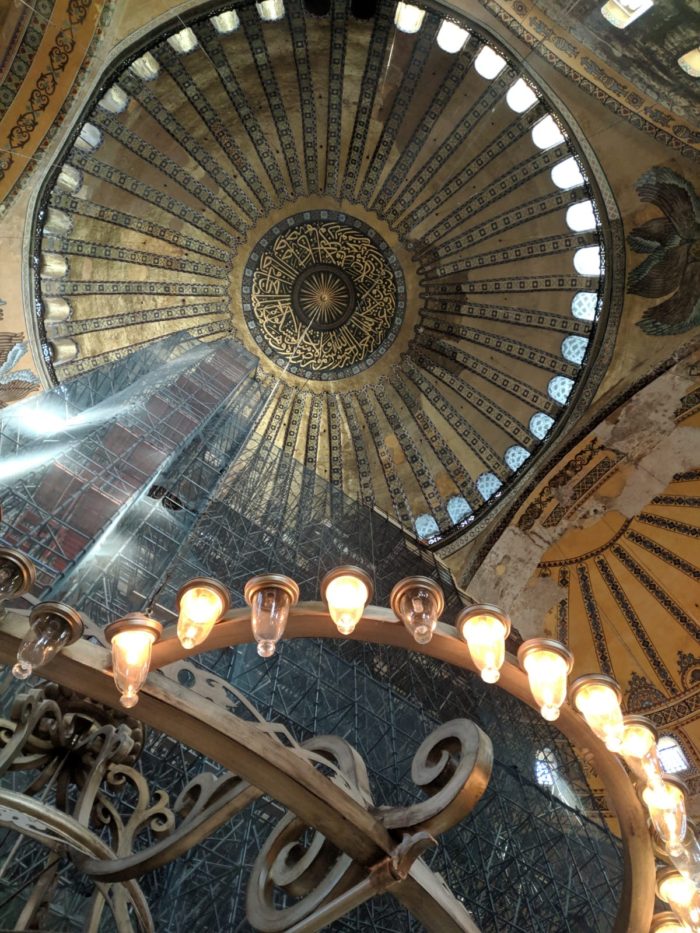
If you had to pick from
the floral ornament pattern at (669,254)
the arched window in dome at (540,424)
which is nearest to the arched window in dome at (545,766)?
the arched window in dome at (540,424)

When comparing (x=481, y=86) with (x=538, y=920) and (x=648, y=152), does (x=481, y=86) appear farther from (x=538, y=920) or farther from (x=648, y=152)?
(x=538, y=920)

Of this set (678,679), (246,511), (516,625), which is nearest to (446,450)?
(516,625)

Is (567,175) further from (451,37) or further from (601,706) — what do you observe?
(601,706)

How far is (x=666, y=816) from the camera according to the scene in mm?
2463

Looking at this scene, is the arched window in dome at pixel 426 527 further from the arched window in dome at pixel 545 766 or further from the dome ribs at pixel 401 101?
the dome ribs at pixel 401 101

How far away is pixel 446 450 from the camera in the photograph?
10.9 m

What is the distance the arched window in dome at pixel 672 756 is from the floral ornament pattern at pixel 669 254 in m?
5.13

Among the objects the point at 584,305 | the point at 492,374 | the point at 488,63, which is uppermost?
the point at 488,63

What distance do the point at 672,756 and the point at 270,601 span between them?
8.92 metres

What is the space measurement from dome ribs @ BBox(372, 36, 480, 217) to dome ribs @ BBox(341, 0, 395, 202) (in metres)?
0.44

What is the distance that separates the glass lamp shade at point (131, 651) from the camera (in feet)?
6.88

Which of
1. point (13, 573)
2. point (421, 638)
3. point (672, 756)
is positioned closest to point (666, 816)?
→ point (421, 638)

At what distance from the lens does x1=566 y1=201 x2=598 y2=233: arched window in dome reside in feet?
29.7

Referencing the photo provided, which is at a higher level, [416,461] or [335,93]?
[335,93]
